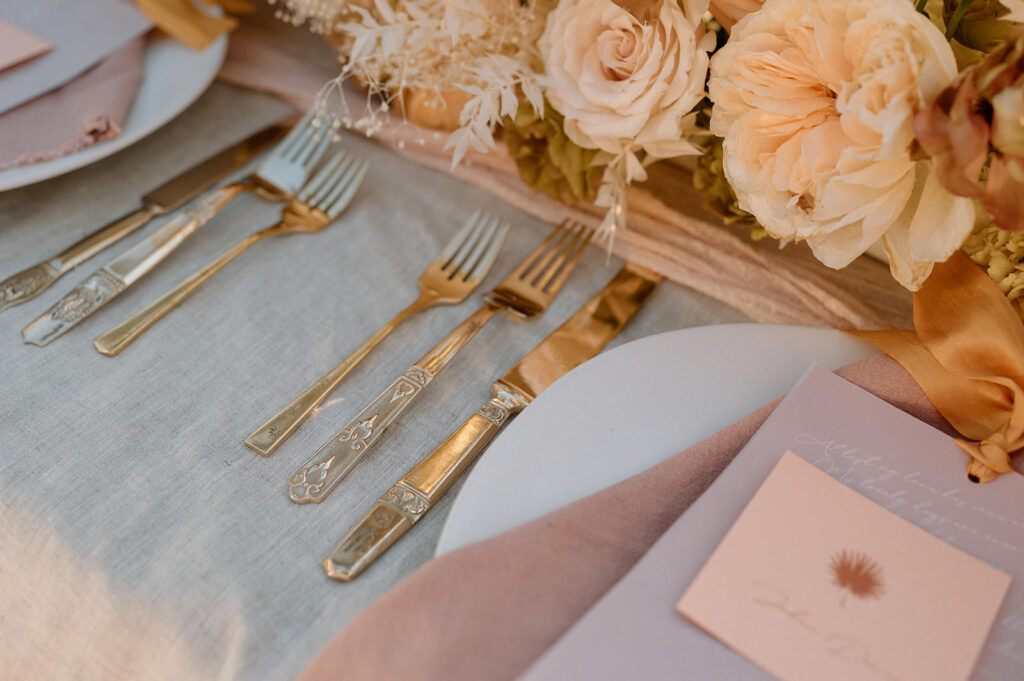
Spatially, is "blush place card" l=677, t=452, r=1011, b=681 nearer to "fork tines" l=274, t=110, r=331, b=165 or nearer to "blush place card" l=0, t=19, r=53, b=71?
"fork tines" l=274, t=110, r=331, b=165

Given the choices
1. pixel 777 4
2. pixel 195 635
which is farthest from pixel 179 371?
pixel 777 4

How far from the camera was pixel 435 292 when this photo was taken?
A: 723mm

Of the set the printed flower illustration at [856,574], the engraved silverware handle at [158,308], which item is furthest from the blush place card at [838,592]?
the engraved silverware handle at [158,308]

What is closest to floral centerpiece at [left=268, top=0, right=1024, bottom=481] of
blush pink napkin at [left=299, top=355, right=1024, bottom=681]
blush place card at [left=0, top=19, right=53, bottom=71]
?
blush pink napkin at [left=299, top=355, right=1024, bottom=681]

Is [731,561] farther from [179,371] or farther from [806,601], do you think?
[179,371]

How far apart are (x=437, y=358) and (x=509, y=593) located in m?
0.27

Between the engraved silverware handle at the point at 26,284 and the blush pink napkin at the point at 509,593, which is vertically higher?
the blush pink napkin at the point at 509,593

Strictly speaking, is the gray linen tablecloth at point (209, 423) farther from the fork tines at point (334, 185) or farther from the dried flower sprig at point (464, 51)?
the dried flower sprig at point (464, 51)

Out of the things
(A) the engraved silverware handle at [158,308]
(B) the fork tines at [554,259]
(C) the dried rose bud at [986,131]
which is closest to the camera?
(C) the dried rose bud at [986,131]

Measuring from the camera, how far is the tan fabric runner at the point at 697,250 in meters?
0.72

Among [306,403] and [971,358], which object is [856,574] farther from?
[306,403]

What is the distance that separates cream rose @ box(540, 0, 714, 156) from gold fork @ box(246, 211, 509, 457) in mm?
170

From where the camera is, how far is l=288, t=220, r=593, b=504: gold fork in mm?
562

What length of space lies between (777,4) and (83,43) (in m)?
0.73
